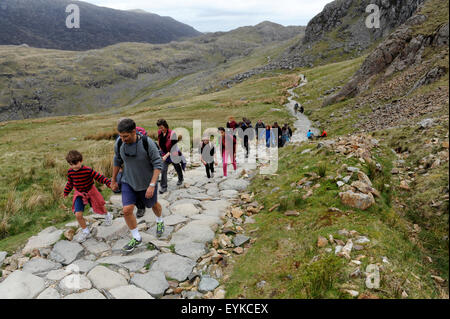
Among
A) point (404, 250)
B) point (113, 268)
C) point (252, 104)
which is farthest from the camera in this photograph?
point (252, 104)

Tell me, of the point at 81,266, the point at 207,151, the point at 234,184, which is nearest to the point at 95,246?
the point at 81,266

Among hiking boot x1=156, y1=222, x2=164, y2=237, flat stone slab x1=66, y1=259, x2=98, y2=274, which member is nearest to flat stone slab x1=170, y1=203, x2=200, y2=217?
hiking boot x1=156, y1=222, x2=164, y2=237

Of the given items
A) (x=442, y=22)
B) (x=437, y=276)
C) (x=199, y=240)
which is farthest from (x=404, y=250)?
(x=442, y=22)

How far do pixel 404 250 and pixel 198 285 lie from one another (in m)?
3.72

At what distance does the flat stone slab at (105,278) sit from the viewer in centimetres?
481

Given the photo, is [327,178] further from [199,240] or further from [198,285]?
[198,285]

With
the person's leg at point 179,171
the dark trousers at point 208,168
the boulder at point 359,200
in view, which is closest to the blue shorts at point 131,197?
the person's leg at point 179,171

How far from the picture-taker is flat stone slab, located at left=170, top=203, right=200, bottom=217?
810cm

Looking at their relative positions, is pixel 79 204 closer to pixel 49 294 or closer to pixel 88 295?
pixel 49 294

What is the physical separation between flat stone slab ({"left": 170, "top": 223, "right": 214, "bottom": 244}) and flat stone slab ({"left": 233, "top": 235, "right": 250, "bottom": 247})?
0.61 metres

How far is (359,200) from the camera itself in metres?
5.93

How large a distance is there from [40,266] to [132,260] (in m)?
1.91
